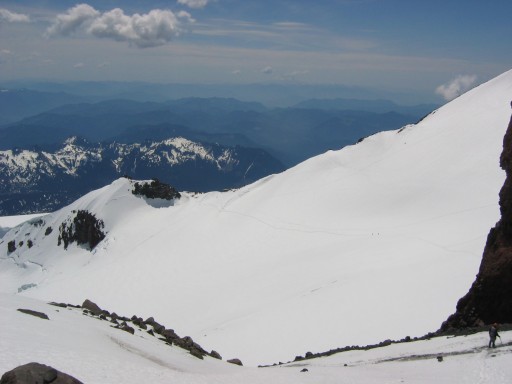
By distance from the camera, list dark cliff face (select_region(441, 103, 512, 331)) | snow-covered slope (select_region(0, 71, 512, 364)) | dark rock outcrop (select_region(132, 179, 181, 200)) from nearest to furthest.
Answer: dark cliff face (select_region(441, 103, 512, 331)), snow-covered slope (select_region(0, 71, 512, 364)), dark rock outcrop (select_region(132, 179, 181, 200))

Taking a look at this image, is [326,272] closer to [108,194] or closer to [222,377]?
[222,377]

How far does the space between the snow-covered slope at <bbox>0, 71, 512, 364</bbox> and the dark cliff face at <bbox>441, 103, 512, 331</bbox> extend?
408 centimetres

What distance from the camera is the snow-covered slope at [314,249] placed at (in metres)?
33.1

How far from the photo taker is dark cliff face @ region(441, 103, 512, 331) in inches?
904

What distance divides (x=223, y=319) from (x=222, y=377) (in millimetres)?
21287

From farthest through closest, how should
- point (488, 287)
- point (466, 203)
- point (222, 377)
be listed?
point (466, 203) → point (488, 287) → point (222, 377)

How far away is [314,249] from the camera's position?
50500mm

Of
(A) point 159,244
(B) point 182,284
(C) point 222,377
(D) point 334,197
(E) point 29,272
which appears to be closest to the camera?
(C) point 222,377

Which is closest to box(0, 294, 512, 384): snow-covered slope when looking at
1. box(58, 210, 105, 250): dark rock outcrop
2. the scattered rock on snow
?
the scattered rock on snow

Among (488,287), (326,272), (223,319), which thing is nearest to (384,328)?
(488,287)

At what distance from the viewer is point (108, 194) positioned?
92.2m

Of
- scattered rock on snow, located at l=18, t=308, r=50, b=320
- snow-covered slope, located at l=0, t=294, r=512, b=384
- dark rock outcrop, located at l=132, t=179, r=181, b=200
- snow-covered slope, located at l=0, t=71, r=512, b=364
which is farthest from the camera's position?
dark rock outcrop, located at l=132, t=179, r=181, b=200

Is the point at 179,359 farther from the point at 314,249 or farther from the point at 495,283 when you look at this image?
the point at 314,249

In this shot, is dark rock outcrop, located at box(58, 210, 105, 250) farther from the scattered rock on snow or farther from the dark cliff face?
the dark cliff face
